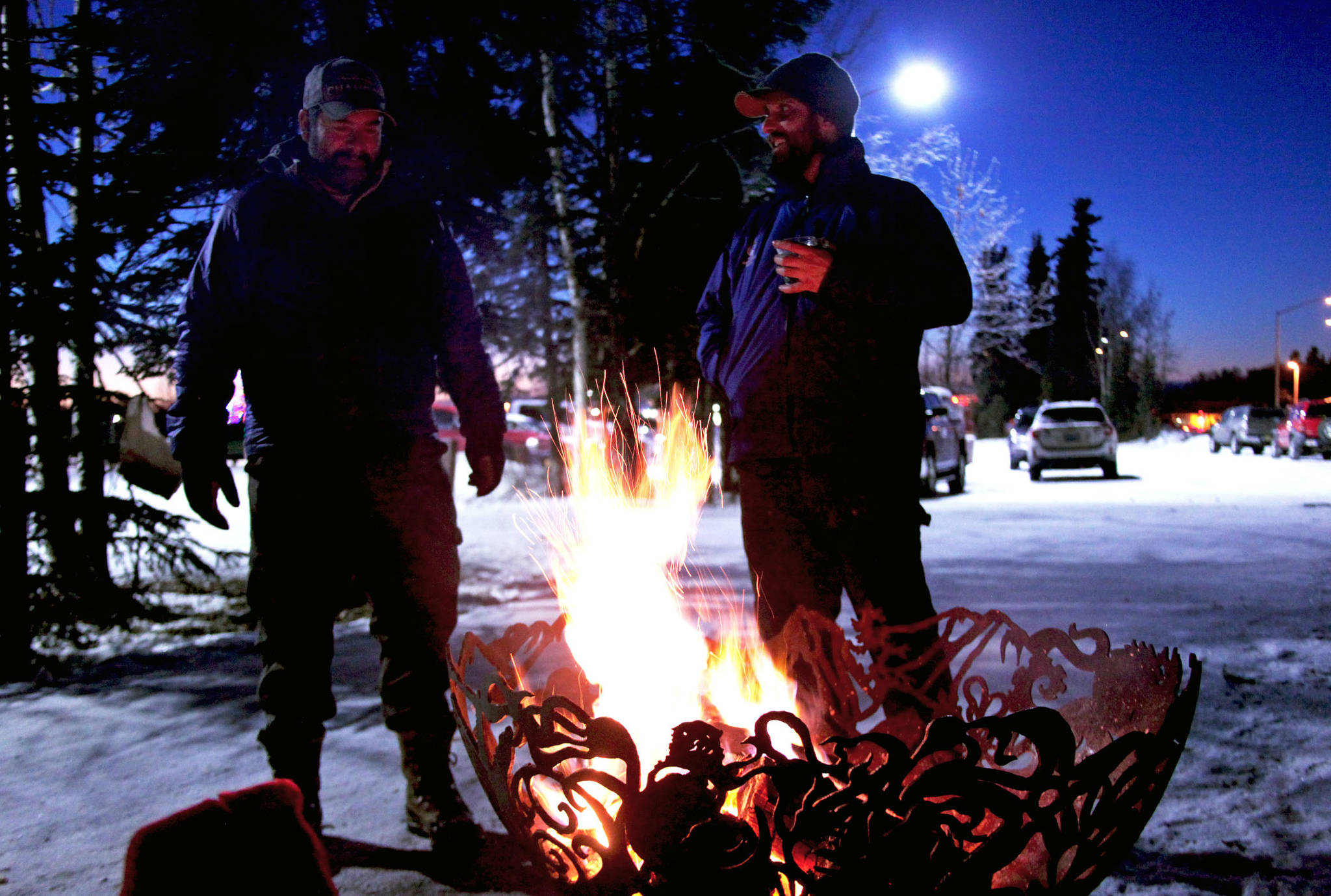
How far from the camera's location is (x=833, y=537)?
6.98 feet

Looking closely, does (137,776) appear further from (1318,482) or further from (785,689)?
(1318,482)

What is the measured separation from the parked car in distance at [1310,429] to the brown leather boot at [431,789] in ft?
83.1

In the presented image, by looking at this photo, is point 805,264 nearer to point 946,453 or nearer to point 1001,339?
point 946,453

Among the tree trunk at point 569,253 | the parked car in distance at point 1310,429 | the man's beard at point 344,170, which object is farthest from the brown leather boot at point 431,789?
the parked car in distance at point 1310,429

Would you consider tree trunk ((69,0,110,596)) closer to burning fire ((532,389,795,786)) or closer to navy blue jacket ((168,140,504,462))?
navy blue jacket ((168,140,504,462))

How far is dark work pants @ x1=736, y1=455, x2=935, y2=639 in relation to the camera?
208cm

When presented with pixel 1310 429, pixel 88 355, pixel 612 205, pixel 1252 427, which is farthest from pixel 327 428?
pixel 1252 427

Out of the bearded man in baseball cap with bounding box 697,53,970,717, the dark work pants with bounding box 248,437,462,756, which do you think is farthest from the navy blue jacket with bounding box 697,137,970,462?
the dark work pants with bounding box 248,437,462,756

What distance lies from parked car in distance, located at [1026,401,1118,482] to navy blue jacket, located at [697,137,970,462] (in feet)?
52.6

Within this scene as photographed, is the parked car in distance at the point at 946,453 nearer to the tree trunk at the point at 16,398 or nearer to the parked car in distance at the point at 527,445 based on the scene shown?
the parked car in distance at the point at 527,445

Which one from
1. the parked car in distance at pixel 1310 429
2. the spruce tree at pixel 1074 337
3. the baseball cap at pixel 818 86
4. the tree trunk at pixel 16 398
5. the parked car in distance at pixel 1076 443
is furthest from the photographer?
the spruce tree at pixel 1074 337

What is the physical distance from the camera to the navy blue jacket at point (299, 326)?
2.27m

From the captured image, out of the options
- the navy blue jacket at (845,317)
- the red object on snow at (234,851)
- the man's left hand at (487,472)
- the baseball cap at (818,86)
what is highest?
the baseball cap at (818,86)

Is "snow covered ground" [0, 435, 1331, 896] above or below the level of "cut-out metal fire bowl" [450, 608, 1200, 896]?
below
